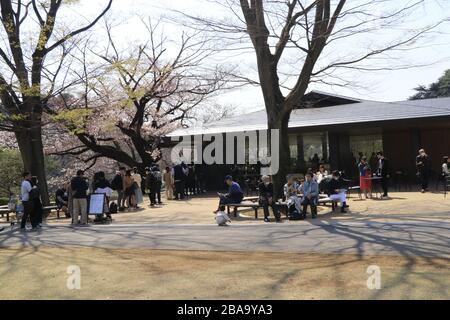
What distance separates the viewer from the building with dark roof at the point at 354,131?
20.4 m

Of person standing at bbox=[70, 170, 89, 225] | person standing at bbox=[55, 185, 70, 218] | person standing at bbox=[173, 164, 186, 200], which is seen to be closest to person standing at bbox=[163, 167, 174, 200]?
person standing at bbox=[173, 164, 186, 200]

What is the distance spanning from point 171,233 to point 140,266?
3.78 meters

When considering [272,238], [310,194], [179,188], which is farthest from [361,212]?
[179,188]

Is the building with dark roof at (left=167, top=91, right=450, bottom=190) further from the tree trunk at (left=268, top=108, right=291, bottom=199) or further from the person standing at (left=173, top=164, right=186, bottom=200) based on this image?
the tree trunk at (left=268, top=108, right=291, bottom=199)

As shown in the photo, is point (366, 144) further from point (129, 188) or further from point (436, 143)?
point (129, 188)

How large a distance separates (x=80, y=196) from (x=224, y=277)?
8.73m

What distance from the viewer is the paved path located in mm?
8312

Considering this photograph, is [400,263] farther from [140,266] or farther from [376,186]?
[376,186]

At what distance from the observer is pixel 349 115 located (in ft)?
70.8

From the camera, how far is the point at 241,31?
13.5 meters

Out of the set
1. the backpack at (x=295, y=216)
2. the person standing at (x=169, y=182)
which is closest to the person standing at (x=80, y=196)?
the backpack at (x=295, y=216)

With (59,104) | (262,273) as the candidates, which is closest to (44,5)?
(59,104)
